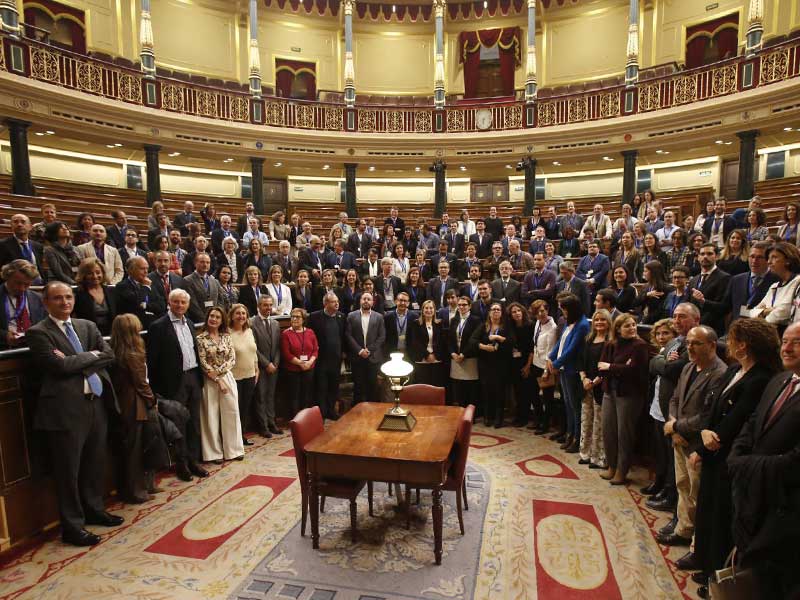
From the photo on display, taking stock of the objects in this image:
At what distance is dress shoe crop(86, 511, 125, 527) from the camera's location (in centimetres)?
329

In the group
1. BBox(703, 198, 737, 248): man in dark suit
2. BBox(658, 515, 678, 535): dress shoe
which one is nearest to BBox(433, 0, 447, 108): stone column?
BBox(703, 198, 737, 248): man in dark suit

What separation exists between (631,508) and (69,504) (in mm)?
3816

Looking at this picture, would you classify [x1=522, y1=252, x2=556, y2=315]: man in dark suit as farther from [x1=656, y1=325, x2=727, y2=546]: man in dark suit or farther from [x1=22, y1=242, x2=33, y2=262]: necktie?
[x1=22, y1=242, x2=33, y2=262]: necktie

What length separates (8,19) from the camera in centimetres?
877

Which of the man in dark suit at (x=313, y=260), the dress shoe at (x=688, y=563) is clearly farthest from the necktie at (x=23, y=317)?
the dress shoe at (x=688, y=563)

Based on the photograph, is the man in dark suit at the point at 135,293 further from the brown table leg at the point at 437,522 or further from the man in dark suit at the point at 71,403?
the brown table leg at the point at 437,522

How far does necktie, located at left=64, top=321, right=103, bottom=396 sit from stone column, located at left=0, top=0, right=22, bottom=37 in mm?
8954

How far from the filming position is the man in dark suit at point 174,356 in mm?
3934

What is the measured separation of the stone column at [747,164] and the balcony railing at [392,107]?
0.95 metres

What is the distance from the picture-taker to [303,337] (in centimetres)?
529

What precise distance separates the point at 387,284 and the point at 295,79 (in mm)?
11745

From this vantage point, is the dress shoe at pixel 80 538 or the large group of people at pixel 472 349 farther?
the dress shoe at pixel 80 538

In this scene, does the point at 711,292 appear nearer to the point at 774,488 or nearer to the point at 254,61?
the point at 774,488

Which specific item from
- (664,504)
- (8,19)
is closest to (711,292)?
(664,504)
